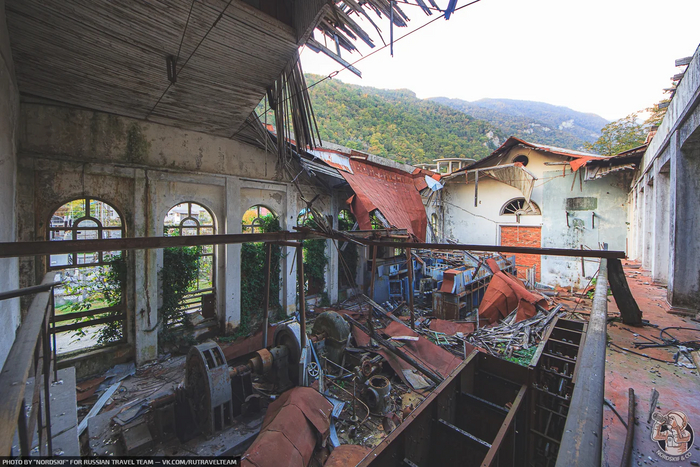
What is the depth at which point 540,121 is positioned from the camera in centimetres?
6197

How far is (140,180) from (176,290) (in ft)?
9.65

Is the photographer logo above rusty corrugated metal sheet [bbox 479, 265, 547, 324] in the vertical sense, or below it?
above

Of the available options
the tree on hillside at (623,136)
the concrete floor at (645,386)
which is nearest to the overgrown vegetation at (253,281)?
the concrete floor at (645,386)

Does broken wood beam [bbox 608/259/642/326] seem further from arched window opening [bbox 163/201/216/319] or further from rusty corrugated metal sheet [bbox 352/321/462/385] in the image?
arched window opening [bbox 163/201/216/319]

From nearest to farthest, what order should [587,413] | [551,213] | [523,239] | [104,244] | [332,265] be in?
1. [587,413]
2. [104,244]
3. [332,265]
4. [551,213]
5. [523,239]

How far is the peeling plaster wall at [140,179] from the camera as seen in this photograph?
595cm

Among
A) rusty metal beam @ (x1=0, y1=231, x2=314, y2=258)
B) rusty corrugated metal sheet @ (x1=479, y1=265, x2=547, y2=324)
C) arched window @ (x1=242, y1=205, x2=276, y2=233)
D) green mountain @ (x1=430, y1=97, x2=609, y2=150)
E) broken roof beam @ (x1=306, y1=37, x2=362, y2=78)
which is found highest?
green mountain @ (x1=430, y1=97, x2=609, y2=150)

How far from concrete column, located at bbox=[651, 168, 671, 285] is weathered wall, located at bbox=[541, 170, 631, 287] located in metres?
6.28

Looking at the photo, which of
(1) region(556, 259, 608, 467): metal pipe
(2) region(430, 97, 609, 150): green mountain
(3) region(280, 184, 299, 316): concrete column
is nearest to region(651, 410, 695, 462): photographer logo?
(1) region(556, 259, 608, 467): metal pipe

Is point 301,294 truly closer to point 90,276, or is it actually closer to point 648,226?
point 90,276

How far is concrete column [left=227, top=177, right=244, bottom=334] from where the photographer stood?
28.1 feet

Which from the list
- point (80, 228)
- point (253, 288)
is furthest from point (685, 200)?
point (80, 228)

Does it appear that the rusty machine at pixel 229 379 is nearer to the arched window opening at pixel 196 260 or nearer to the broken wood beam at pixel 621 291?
the arched window opening at pixel 196 260

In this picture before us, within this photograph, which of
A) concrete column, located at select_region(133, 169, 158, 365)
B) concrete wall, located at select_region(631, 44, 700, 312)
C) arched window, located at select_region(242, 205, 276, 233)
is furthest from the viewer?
arched window, located at select_region(242, 205, 276, 233)
